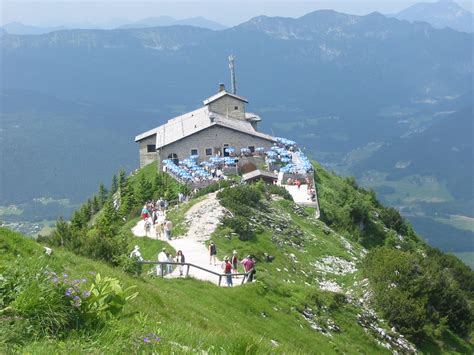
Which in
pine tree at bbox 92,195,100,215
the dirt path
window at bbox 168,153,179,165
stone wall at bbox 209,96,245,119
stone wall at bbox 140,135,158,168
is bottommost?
pine tree at bbox 92,195,100,215

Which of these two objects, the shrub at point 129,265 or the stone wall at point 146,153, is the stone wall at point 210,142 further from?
the shrub at point 129,265

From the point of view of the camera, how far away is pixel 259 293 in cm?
2197

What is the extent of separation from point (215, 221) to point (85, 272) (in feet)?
67.4

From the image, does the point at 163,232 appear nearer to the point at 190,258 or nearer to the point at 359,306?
the point at 190,258

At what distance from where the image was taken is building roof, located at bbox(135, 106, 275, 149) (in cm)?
6284

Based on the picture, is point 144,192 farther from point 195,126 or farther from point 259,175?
point 195,126

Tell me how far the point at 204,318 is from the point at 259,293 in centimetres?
675

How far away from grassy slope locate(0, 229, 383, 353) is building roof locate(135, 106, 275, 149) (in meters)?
40.0

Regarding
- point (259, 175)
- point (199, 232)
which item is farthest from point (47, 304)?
point (259, 175)

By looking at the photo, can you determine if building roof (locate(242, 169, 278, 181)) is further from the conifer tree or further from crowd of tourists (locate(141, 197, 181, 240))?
the conifer tree

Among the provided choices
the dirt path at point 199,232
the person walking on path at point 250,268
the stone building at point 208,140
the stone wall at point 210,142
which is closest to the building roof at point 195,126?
the stone building at point 208,140

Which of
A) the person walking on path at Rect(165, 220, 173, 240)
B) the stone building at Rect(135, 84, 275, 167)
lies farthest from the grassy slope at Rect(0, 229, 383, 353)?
the stone building at Rect(135, 84, 275, 167)

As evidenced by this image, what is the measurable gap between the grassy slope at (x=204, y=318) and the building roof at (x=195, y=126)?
39977mm

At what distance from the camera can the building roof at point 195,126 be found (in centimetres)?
6284
